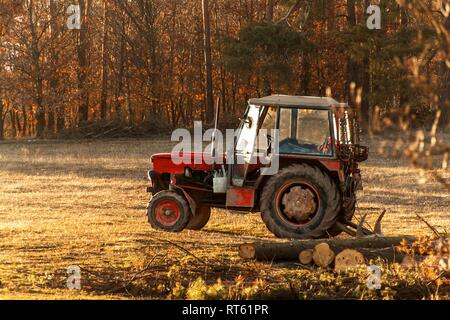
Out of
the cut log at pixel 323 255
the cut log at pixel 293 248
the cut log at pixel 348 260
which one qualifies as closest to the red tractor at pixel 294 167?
the cut log at pixel 293 248

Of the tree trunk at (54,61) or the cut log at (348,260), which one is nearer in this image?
the cut log at (348,260)

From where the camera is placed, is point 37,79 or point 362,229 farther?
point 37,79

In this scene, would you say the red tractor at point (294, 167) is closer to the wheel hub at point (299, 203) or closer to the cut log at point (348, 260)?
the wheel hub at point (299, 203)

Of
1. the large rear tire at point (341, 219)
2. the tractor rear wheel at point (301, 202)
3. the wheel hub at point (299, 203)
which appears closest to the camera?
the tractor rear wheel at point (301, 202)

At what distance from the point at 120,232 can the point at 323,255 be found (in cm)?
447

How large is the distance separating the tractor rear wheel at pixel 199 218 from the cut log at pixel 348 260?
454 cm

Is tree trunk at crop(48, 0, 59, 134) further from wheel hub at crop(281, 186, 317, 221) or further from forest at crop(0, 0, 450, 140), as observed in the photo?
wheel hub at crop(281, 186, 317, 221)

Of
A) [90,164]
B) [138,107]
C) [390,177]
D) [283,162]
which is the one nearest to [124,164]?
[90,164]

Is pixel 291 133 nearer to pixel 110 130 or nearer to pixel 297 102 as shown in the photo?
pixel 297 102

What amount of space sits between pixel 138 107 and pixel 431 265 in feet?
155

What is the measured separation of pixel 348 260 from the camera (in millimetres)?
11000

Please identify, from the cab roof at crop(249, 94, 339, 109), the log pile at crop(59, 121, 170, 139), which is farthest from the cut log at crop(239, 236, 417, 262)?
the log pile at crop(59, 121, 170, 139)

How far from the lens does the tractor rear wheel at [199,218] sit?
15242 millimetres

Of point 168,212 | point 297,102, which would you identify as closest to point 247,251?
point 297,102
